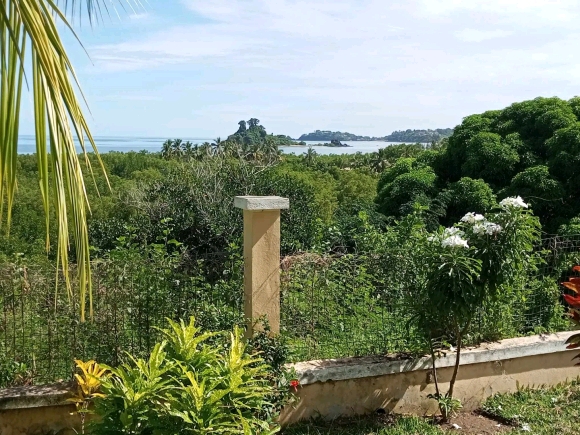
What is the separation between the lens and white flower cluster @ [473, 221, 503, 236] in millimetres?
4430

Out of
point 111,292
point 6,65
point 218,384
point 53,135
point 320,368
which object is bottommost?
point 320,368

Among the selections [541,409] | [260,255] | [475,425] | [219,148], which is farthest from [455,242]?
[219,148]

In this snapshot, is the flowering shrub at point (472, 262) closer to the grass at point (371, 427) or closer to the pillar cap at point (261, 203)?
the grass at point (371, 427)

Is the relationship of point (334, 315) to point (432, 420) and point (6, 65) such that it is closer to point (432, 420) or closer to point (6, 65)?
point (432, 420)

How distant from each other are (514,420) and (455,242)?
5.37ft

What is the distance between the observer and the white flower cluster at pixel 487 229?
4430mm

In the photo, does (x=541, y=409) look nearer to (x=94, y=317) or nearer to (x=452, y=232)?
(x=452, y=232)

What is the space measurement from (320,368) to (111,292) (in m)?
1.69

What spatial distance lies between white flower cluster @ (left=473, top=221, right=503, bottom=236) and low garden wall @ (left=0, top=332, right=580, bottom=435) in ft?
3.83

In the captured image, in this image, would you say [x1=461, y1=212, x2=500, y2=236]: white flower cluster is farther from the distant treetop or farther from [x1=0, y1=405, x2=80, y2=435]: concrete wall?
the distant treetop

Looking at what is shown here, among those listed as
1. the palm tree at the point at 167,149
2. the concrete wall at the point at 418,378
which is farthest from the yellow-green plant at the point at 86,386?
the palm tree at the point at 167,149

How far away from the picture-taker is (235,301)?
4730mm

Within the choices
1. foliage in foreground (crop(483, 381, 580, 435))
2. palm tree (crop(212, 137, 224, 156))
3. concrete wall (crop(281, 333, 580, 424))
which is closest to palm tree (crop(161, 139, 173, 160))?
palm tree (crop(212, 137, 224, 156))

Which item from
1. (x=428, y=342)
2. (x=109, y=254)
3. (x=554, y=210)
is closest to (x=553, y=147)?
(x=554, y=210)
